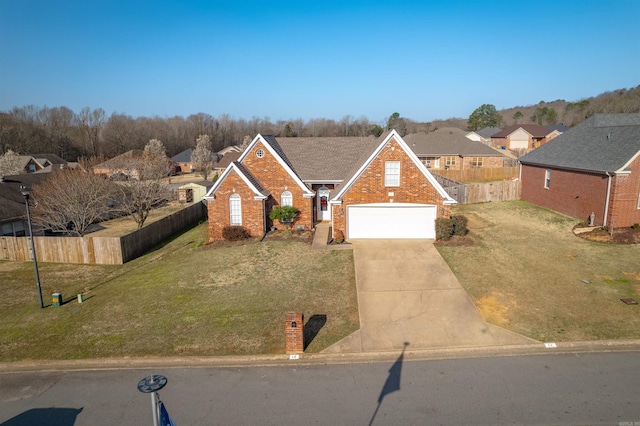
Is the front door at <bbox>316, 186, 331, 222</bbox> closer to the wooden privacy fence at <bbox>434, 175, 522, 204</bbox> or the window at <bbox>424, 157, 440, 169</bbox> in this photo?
the wooden privacy fence at <bbox>434, 175, 522, 204</bbox>

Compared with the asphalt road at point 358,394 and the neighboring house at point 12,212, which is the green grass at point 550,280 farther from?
the neighboring house at point 12,212

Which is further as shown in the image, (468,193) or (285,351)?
(468,193)

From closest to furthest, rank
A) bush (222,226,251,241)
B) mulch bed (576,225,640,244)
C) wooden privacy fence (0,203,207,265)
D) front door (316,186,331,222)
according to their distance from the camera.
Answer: mulch bed (576,225,640,244) < wooden privacy fence (0,203,207,265) < bush (222,226,251,241) < front door (316,186,331,222)

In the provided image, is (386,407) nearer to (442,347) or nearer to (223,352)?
(442,347)

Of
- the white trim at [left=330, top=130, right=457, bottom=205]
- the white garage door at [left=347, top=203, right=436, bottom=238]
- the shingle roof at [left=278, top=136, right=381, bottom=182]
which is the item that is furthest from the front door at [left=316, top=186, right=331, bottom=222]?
the white garage door at [left=347, top=203, right=436, bottom=238]

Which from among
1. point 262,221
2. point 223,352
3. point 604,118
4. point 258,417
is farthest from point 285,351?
point 604,118
